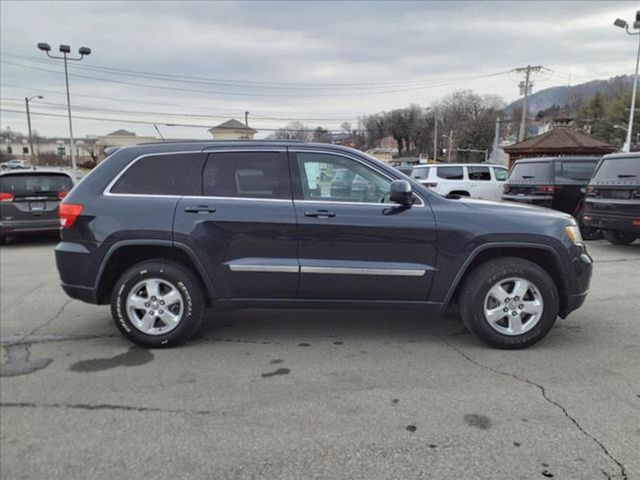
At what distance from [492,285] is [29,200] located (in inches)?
364

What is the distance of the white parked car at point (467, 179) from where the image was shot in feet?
50.5

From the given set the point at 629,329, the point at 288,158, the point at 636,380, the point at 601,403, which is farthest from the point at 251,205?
the point at 629,329

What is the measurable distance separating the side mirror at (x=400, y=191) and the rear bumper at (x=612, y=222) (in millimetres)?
6421

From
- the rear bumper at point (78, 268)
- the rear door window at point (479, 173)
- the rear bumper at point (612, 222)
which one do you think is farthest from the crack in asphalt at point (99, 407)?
the rear door window at point (479, 173)

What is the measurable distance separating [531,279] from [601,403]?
3.85 ft

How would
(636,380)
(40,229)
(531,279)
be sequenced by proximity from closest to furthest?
(636,380), (531,279), (40,229)

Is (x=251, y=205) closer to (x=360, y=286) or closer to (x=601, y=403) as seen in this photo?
(x=360, y=286)

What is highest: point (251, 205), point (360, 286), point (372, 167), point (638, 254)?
point (372, 167)

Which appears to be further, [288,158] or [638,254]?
[638,254]

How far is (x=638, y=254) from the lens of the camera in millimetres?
8906

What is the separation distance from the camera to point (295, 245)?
4.18m

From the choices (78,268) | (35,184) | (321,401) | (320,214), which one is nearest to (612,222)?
(320,214)

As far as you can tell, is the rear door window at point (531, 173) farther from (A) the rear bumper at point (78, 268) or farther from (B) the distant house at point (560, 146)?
(B) the distant house at point (560, 146)

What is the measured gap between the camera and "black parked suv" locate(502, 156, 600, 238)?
10773mm
